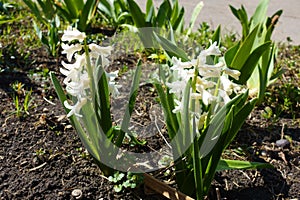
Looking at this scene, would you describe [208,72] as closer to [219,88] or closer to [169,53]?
→ [219,88]

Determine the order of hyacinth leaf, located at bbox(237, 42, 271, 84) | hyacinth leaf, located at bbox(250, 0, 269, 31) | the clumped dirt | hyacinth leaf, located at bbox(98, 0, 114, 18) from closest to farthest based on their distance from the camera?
the clumped dirt < hyacinth leaf, located at bbox(237, 42, 271, 84) < hyacinth leaf, located at bbox(250, 0, 269, 31) < hyacinth leaf, located at bbox(98, 0, 114, 18)

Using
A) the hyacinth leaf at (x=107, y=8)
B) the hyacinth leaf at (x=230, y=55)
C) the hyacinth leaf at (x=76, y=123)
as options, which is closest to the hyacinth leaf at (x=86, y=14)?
the hyacinth leaf at (x=107, y=8)

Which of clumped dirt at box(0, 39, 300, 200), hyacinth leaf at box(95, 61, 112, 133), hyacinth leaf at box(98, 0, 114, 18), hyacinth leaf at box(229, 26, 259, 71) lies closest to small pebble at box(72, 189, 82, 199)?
clumped dirt at box(0, 39, 300, 200)

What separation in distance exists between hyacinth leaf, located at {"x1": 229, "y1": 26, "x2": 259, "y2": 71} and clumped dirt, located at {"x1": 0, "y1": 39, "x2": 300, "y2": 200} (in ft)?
1.03

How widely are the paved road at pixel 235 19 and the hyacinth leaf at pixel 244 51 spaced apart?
1.26 meters

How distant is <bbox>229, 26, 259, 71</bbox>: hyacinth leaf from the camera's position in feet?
6.70

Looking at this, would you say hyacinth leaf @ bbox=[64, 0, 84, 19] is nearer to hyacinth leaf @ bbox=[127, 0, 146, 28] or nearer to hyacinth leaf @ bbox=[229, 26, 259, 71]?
hyacinth leaf @ bbox=[127, 0, 146, 28]

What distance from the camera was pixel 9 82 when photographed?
242cm

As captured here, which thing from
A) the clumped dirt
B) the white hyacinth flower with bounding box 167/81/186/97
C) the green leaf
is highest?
the green leaf

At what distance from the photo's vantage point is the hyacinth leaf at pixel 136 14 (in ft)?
8.91

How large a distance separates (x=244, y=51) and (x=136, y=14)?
0.89 m

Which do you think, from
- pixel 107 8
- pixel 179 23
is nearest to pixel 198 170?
pixel 179 23

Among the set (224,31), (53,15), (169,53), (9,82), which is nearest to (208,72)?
(169,53)

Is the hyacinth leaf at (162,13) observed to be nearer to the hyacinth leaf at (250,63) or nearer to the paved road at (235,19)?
the paved road at (235,19)
